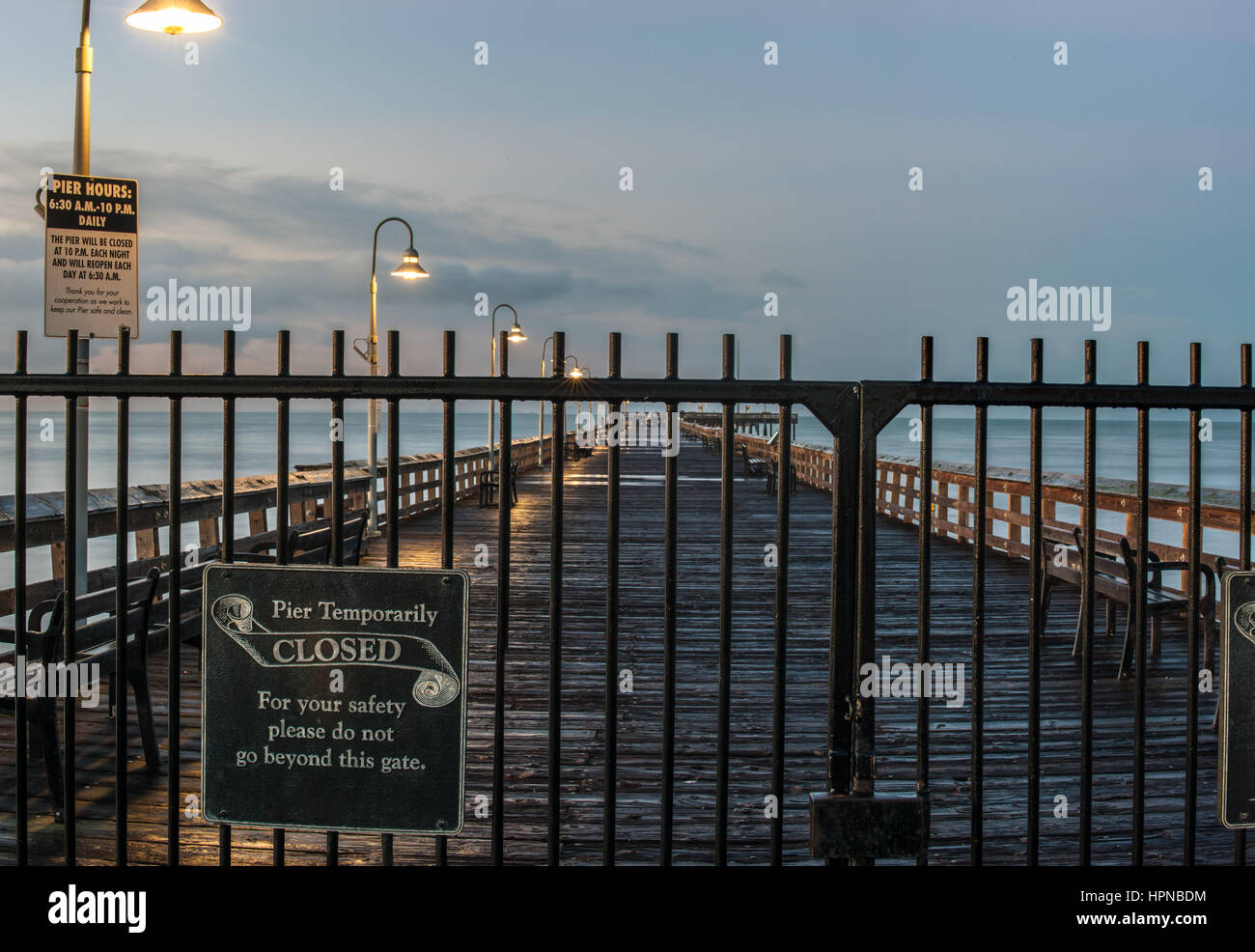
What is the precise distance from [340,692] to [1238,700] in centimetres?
265

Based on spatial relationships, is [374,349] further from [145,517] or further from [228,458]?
[228,458]

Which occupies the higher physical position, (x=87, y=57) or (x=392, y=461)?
(x=87, y=57)

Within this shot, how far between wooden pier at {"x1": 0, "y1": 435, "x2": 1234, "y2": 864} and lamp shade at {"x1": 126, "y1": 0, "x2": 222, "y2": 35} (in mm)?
4159

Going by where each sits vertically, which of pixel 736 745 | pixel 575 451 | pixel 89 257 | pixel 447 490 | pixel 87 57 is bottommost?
pixel 736 745

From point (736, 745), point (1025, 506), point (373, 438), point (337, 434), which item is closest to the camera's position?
point (337, 434)

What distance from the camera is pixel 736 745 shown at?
5043 millimetres

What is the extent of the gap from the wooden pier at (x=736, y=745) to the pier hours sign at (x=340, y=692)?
34.5 inches

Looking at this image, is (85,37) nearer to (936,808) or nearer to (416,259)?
(936,808)

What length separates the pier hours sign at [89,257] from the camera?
20.4ft

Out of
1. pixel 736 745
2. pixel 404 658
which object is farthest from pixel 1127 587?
pixel 404 658

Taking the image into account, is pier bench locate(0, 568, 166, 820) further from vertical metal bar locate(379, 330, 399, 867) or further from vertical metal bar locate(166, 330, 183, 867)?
vertical metal bar locate(379, 330, 399, 867)

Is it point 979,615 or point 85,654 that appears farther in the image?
point 85,654

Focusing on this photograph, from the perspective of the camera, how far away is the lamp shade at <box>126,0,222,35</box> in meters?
6.09
